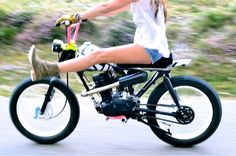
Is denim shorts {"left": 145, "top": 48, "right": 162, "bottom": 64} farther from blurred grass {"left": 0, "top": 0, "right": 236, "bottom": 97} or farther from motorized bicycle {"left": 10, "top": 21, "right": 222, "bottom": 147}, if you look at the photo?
blurred grass {"left": 0, "top": 0, "right": 236, "bottom": 97}

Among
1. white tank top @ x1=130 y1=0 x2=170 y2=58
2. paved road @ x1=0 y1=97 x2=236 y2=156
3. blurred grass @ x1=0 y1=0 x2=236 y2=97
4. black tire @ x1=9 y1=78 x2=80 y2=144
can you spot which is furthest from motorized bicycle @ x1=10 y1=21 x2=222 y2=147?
blurred grass @ x1=0 y1=0 x2=236 y2=97

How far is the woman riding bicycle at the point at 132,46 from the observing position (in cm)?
517

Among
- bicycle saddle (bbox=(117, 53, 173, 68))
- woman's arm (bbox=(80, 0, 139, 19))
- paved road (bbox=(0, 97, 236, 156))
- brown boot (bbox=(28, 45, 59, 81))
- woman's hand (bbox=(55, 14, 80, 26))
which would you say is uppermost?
woman's arm (bbox=(80, 0, 139, 19))

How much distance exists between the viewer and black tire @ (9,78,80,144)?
561 centimetres

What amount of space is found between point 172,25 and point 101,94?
14.8 feet

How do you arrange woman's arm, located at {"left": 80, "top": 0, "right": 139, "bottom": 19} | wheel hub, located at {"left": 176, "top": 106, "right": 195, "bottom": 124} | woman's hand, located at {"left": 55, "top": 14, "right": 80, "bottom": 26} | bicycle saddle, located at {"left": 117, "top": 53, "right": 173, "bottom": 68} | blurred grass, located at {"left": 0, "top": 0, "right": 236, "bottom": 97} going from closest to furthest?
woman's arm, located at {"left": 80, "top": 0, "right": 139, "bottom": 19}, woman's hand, located at {"left": 55, "top": 14, "right": 80, "bottom": 26}, bicycle saddle, located at {"left": 117, "top": 53, "right": 173, "bottom": 68}, wheel hub, located at {"left": 176, "top": 106, "right": 195, "bottom": 124}, blurred grass, located at {"left": 0, "top": 0, "right": 236, "bottom": 97}

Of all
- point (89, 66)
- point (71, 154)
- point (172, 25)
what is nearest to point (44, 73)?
point (89, 66)

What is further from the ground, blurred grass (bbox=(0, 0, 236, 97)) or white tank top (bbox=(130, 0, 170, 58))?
white tank top (bbox=(130, 0, 170, 58))

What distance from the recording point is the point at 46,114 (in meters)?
5.71

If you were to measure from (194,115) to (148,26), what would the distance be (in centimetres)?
96

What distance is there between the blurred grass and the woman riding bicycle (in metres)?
2.72

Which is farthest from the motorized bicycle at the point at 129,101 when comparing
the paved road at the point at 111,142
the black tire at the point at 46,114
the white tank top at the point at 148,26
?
the white tank top at the point at 148,26

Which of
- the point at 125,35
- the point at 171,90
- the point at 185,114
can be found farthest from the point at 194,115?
the point at 125,35

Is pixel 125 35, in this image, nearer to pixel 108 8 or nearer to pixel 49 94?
pixel 49 94
